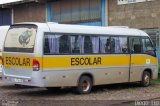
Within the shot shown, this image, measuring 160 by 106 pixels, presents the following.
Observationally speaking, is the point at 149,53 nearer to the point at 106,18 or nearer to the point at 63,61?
the point at 63,61

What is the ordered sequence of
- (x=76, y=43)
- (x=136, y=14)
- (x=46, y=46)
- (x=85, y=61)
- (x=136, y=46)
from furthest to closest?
1. (x=136, y=14)
2. (x=136, y=46)
3. (x=85, y=61)
4. (x=76, y=43)
5. (x=46, y=46)

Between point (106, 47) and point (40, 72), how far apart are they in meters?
3.39

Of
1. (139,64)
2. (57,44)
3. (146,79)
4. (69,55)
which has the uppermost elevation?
(57,44)

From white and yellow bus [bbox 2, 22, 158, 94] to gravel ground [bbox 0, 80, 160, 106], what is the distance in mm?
457

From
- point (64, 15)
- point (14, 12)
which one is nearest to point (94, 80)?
point (64, 15)

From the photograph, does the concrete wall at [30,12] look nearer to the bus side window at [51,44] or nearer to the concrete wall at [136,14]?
the concrete wall at [136,14]

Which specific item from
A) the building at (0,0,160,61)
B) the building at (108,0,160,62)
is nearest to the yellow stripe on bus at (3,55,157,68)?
the building at (108,0,160,62)

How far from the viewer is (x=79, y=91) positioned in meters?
15.2

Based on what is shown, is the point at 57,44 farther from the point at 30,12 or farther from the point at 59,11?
the point at 30,12

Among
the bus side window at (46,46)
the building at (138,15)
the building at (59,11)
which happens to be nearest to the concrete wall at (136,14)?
the building at (138,15)

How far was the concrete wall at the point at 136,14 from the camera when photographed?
2364cm

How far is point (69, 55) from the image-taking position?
48.8 feet

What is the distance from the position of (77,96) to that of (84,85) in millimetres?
805

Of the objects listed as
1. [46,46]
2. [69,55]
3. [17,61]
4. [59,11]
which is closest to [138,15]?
[59,11]
